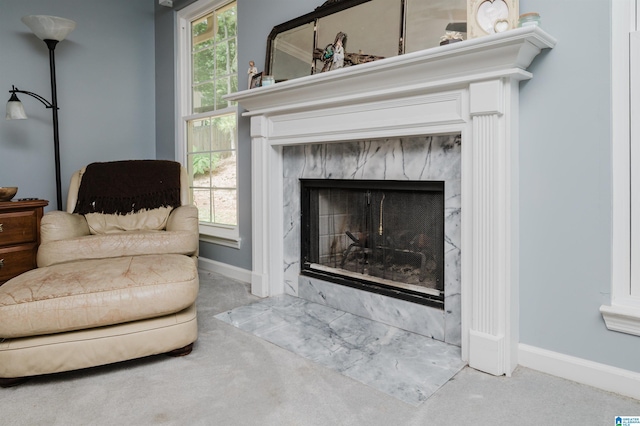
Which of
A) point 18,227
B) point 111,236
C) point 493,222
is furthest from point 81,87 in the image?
point 493,222

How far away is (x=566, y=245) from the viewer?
169 cm

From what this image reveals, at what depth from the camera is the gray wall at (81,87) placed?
3262 millimetres

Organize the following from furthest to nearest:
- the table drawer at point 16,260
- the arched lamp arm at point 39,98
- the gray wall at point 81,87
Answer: the gray wall at point 81,87, the arched lamp arm at point 39,98, the table drawer at point 16,260

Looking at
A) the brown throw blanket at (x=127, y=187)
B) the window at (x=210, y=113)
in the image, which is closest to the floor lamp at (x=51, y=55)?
the brown throw blanket at (x=127, y=187)

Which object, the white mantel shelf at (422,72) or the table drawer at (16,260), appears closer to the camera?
the white mantel shelf at (422,72)

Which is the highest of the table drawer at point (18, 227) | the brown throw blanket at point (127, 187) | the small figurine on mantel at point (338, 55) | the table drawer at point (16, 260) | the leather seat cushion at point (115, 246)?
the small figurine on mantel at point (338, 55)

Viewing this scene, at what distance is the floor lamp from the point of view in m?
2.90

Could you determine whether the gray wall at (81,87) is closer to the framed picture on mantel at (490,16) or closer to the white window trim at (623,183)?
the framed picture on mantel at (490,16)

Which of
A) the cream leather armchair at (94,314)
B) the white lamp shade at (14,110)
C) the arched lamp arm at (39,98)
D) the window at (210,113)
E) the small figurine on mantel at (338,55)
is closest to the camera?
the cream leather armchair at (94,314)

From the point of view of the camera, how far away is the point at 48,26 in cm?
304

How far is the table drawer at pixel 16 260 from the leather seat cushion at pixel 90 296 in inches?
40.2

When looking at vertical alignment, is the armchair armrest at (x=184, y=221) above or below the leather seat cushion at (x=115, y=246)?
above

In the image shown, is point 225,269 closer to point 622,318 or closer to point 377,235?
point 377,235

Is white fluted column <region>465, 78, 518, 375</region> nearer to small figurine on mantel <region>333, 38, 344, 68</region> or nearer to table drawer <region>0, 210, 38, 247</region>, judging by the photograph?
small figurine on mantel <region>333, 38, 344, 68</region>
